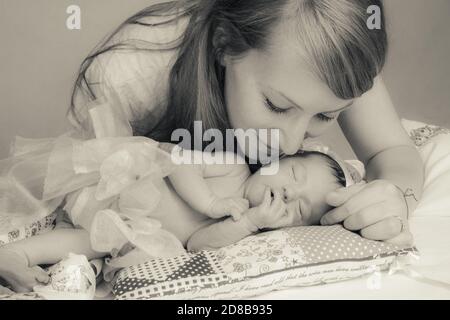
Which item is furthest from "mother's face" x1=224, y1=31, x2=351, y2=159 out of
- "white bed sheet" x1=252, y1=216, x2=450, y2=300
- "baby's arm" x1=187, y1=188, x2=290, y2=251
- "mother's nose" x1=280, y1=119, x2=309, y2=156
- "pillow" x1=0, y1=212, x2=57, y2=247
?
"pillow" x1=0, y1=212, x2=57, y2=247

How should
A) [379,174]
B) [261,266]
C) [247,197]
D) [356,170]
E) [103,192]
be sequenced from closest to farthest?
1. [261,266]
2. [103,192]
3. [247,197]
4. [379,174]
5. [356,170]

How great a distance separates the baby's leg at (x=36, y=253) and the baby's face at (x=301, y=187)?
27cm

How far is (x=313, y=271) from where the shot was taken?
0.77m

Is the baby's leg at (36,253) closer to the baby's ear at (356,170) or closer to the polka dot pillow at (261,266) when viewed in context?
the polka dot pillow at (261,266)

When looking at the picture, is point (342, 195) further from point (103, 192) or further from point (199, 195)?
point (103, 192)

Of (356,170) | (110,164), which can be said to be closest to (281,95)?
(110,164)

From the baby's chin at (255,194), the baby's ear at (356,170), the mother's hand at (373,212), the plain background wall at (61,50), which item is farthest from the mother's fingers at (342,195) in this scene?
the plain background wall at (61,50)

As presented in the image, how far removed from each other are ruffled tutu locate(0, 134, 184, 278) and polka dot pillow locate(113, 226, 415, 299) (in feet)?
0.19

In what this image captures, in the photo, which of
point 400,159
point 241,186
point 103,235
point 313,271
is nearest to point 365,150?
point 400,159

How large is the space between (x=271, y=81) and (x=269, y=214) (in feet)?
0.65

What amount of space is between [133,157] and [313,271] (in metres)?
0.32

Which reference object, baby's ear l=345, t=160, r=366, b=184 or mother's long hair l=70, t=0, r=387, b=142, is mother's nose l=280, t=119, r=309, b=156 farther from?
baby's ear l=345, t=160, r=366, b=184

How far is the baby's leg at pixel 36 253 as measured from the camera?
76 centimetres

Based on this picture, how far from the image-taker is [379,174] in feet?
3.48
